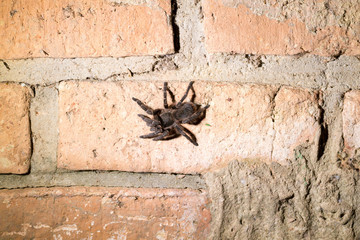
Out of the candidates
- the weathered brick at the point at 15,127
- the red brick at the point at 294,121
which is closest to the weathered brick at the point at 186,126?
the red brick at the point at 294,121

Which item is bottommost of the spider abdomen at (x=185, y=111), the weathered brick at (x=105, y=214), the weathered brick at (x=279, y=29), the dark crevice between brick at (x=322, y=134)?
the weathered brick at (x=105, y=214)

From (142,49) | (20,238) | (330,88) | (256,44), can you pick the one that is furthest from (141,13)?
(20,238)

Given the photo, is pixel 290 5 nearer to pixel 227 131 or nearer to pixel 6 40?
pixel 227 131

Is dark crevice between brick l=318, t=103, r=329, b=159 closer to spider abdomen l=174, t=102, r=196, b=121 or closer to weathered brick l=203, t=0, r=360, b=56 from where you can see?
weathered brick l=203, t=0, r=360, b=56

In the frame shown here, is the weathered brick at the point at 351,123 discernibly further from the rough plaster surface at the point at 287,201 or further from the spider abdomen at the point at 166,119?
the spider abdomen at the point at 166,119

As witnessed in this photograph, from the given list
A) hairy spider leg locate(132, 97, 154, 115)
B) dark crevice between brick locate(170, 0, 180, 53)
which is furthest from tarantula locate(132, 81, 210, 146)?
dark crevice between brick locate(170, 0, 180, 53)

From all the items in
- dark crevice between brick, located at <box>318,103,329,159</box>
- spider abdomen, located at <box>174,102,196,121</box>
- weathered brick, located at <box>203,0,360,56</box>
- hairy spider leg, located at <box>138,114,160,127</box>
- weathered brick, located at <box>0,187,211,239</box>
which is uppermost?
weathered brick, located at <box>203,0,360,56</box>
